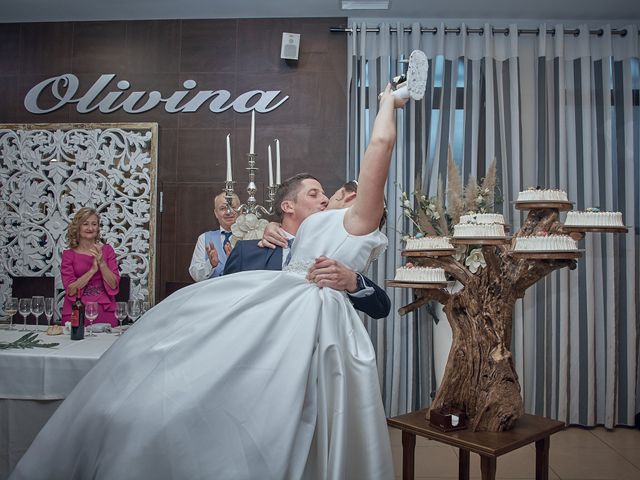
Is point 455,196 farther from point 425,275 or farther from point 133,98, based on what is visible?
point 133,98

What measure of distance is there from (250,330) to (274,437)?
312 millimetres

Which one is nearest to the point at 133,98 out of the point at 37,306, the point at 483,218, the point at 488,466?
the point at 37,306

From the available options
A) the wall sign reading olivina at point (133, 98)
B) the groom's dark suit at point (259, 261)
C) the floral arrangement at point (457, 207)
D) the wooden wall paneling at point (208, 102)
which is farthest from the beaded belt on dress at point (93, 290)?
the floral arrangement at point (457, 207)

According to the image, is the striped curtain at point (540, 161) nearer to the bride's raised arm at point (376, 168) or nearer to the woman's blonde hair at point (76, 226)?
the woman's blonde hair at point (76, 226)

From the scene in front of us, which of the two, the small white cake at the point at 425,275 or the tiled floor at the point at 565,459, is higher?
the small white cake at the point at 425,275

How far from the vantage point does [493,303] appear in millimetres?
2549

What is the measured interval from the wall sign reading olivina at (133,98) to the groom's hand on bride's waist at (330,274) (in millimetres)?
3098

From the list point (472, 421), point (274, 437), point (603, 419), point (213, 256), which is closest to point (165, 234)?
point (213, 256)

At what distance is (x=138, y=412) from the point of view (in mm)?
1497

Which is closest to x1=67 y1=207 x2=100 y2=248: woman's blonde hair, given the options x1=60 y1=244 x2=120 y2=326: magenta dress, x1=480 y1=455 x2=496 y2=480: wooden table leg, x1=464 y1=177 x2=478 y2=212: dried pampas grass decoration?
x1=60 y1=244 x2=120 y2=326: magenta dress

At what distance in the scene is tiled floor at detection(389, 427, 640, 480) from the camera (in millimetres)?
3383

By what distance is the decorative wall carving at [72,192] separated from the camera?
182 inches

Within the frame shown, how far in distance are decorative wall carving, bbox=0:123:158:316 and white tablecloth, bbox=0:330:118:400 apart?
197 cm

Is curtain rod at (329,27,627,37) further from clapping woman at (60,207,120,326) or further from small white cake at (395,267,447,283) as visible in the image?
small white cake at (395,267,447,283)
